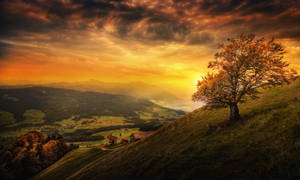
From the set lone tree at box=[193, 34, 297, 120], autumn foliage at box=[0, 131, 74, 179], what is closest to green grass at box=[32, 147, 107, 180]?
autumn foliage at box=[0, 131, 74, 179]

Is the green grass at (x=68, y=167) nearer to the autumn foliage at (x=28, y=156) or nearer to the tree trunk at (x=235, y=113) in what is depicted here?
the autumn foliage at (x=28, y=156)

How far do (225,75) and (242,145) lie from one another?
13190mm

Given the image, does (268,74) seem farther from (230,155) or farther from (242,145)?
(230,155)

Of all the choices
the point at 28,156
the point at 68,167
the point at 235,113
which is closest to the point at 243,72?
the point at 235,113

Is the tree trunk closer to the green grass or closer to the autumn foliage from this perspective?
the green grass

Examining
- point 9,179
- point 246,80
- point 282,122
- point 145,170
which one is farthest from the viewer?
point 9,179

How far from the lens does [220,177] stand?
11.7 m

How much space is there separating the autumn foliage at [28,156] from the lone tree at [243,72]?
356 ft

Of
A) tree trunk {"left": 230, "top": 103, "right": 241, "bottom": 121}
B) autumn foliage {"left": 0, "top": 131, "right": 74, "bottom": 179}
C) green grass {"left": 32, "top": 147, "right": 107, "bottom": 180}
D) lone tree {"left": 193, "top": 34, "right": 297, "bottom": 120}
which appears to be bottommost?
autumn foliage {"left": 0, "top": 131, "right": 74, "bottom": 179}

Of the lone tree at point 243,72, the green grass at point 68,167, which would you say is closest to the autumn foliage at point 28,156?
the green grass at point 68,167

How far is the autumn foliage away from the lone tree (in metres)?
109

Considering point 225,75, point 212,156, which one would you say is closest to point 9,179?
point 212,156

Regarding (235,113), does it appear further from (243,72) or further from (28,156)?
(28,156)

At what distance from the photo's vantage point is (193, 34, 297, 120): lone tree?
72.3 feet
